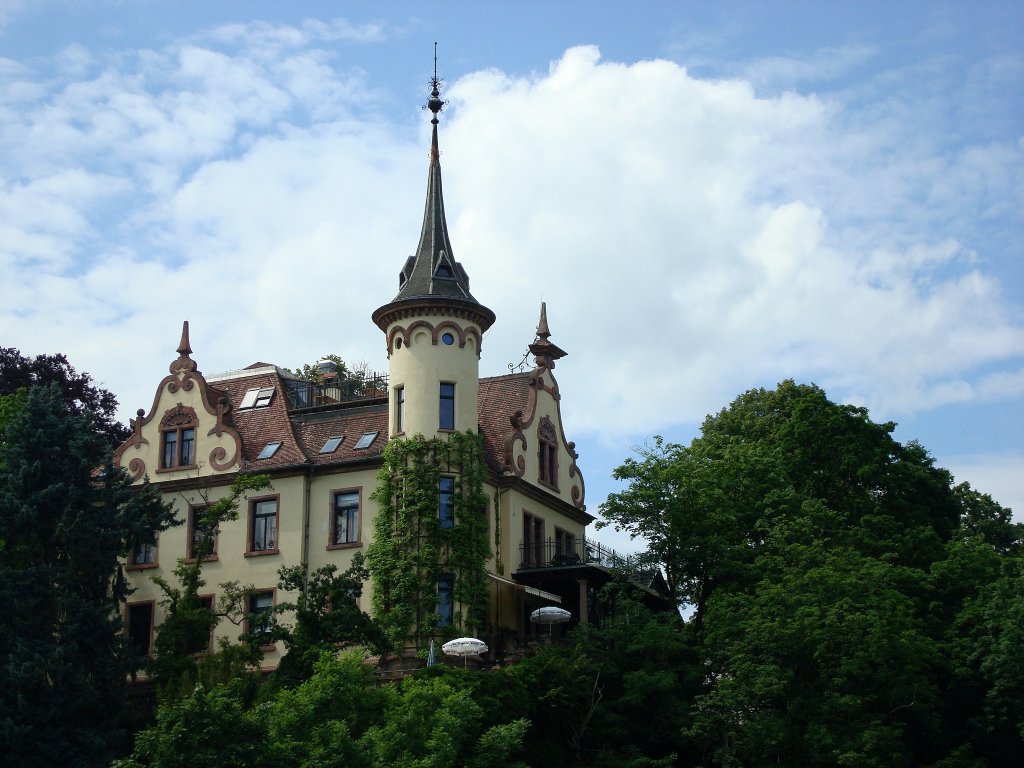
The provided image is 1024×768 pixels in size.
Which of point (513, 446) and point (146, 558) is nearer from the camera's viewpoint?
point (513, 446)

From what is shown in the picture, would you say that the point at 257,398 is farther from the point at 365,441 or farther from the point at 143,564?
the point at 143,564

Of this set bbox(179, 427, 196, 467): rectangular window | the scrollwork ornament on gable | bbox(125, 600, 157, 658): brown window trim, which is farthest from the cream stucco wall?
bbox(125, 600, 157, 658): brown window trim

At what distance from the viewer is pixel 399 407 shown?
53.2 meters

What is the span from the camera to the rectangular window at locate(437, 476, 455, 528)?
51344mm

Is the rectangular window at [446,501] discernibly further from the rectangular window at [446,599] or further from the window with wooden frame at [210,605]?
the window with wooden frame at [210,605]

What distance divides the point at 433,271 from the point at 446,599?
457 inches

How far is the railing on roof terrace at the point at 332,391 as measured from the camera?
5909 cm

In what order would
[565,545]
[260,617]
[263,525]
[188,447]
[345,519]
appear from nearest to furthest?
[260,617] → [345,519] → [263,525] → [188,447] → [565,545]

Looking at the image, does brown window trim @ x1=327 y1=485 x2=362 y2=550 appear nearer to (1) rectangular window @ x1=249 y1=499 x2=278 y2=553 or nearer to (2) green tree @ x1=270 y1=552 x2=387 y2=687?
(1) rectangular window @ x1=249 y1=499 x2=278 y2=553

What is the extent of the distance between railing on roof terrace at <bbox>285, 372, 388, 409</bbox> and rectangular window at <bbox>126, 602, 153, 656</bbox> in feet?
29.4

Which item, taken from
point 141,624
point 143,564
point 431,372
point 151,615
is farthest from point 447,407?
point 141,624

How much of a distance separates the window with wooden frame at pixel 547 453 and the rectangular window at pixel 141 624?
1464 centimetres

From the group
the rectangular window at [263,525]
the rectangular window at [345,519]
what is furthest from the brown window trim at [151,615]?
the rectangular window at [345,519]

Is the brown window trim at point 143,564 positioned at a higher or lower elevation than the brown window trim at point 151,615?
higher
